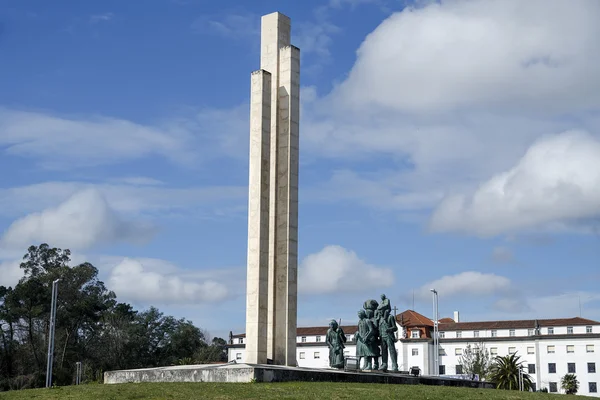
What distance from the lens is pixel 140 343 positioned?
8562cm

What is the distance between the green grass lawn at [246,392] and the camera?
21344 millimetres

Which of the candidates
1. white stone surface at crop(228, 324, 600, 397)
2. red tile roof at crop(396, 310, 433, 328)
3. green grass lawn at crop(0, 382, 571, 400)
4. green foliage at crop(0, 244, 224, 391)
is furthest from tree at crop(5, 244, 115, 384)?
green grass lawn at crop(0, 382, 571, 400)

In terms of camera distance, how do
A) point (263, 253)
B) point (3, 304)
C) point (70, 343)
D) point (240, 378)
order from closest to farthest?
point (240, 378)
point (263, 253)
point (3, 304)
point (70, 343)

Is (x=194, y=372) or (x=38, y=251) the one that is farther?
(x=38, y=251)

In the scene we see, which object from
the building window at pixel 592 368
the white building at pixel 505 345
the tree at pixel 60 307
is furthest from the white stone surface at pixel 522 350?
the tree at pixel 60 307

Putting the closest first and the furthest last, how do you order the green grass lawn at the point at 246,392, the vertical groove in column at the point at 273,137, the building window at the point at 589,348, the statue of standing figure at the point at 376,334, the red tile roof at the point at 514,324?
the green grass lawn at the point at 246,392, the vertical groove in column at the point at 273,137, the statue of standing figure at the point at 376,334, the building window at the point at 589,348, the red tile roof at the point at 514,324

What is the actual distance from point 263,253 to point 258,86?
6.97 meters

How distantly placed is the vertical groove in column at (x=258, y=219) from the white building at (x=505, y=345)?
63.2 meters

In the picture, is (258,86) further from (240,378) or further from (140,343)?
(140,343)

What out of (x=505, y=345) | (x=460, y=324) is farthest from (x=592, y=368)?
(x=460, y=324)

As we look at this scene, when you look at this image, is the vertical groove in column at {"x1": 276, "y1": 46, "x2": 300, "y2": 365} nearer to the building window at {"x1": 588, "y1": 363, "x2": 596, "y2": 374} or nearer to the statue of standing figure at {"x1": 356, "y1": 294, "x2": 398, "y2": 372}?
the statue of standing figure at {"x1": 356, "y1": 294, "x2": 398, "y2": 372}

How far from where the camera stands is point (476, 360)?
88312 millimetres

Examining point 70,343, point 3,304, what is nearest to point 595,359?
point 70,343

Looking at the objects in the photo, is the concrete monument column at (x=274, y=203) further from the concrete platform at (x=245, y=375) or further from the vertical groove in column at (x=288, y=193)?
the concrete platform at (x=245, y=375)
